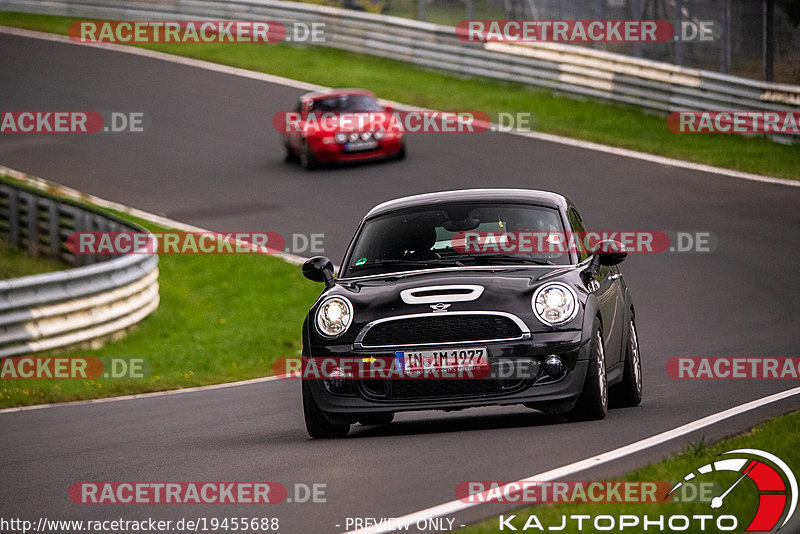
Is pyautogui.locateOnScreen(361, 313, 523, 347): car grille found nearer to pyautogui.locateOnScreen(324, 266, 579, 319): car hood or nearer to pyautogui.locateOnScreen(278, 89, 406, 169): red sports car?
pyautogui.locateOnScreen(324, 266, 579, 319): car hood

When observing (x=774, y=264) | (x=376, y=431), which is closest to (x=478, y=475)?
(x=376, y=431)

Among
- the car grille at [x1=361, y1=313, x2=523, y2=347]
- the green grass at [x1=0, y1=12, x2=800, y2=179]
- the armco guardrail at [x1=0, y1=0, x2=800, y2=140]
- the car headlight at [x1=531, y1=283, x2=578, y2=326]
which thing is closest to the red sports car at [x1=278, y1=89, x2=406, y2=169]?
the green grass at [x1=0, y1=12, x2=800, y2=179]

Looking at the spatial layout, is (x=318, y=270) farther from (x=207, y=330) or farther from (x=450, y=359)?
(x=207, y=330)

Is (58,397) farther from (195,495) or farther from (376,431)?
(195,495)

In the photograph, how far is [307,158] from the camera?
26328 millimetres

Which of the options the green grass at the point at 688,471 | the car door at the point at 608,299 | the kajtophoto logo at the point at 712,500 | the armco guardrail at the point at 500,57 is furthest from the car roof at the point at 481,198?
the armco guardrail at the point at 500,57

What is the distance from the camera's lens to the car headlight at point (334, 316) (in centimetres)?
877

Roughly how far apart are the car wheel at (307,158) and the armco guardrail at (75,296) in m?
6.32

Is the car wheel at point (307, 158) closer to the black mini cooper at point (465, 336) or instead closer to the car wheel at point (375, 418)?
the car wheel at point (375, 418)

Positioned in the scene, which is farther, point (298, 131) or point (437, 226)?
point (298, 131)

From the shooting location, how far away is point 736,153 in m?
24.5

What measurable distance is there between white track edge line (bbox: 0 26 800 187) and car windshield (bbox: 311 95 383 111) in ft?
9.93

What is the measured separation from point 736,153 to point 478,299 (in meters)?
16.9

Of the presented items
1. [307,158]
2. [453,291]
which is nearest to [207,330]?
[307,158]
